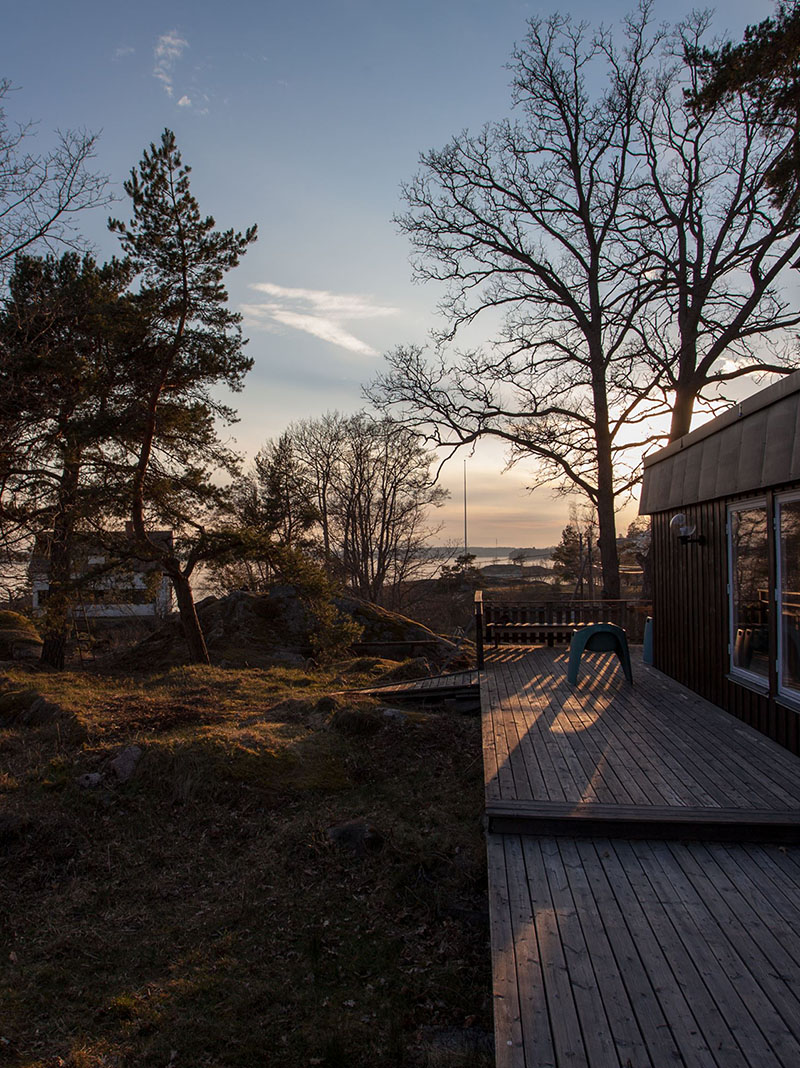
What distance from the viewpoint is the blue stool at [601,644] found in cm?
847

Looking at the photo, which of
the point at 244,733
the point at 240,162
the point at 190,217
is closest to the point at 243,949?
the point at 244,733

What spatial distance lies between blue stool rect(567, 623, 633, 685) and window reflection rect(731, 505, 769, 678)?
72.9 inches

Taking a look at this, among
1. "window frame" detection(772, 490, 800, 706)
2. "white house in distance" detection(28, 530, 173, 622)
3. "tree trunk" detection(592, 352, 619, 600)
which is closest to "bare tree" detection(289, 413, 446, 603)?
"tree trunk" detection(592, 352, 619, 600)

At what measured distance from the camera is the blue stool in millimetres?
8469

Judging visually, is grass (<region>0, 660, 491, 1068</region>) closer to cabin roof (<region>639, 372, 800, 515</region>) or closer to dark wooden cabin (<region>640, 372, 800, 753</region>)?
dark wooden cabin (<region>640, 372, 800, 753</region>)

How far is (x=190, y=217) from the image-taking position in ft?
38.3

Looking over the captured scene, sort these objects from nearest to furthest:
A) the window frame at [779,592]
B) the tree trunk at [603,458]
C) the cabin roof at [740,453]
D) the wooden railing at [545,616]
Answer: the cabin roof at [740,453]
the window frame at [779,592]
the wooden railing at [545,616]
the tree trunk at [603,458]

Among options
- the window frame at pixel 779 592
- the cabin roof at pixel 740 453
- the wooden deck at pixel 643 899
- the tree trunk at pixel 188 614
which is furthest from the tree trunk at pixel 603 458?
the window frame at pixel 779 592

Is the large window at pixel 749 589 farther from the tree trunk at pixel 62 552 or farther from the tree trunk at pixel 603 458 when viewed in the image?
the tree trunk at pixel 603 458

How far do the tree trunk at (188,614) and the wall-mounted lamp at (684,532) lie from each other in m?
9.60

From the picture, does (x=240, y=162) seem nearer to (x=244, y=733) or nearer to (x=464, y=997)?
(x=244, y=733)

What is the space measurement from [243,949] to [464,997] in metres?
1.51

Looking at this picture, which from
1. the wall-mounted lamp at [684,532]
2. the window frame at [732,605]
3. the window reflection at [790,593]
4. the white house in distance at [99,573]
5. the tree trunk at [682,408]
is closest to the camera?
the window reflection at [790,593]

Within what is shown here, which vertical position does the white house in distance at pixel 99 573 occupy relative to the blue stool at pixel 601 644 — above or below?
above
